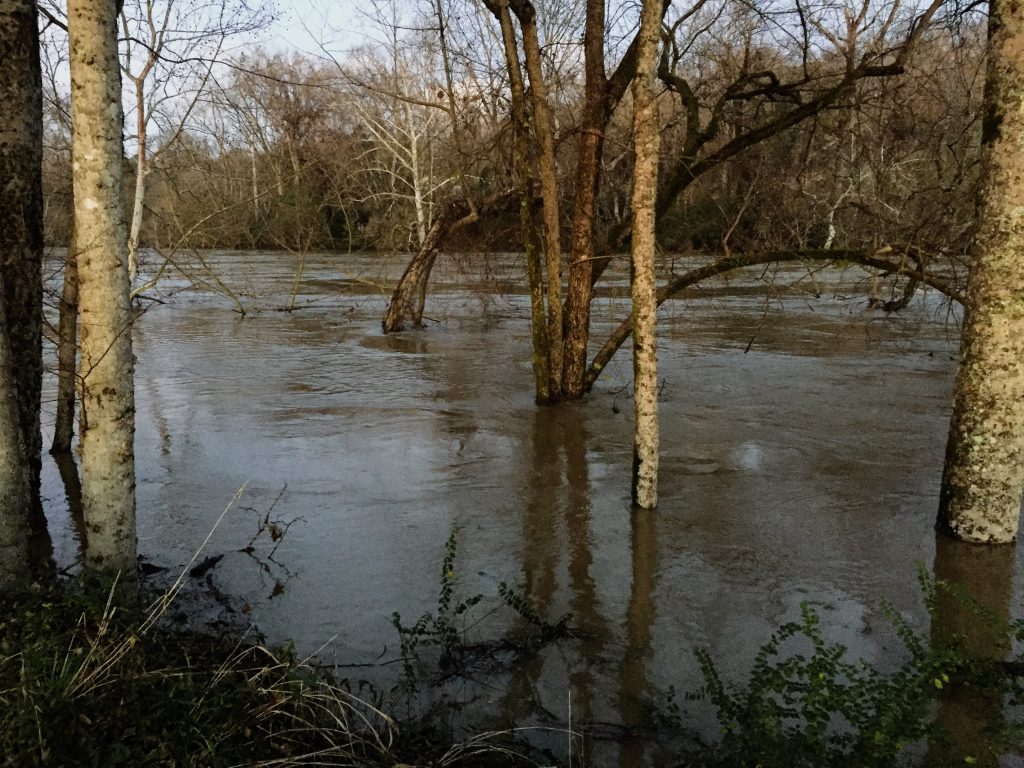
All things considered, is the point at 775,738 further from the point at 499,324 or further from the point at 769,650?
the point at 499,324

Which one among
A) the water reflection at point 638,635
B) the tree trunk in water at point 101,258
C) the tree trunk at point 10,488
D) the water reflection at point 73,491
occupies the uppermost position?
the tree trunk in water at point 101,258

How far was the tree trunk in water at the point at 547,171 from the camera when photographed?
9797 mm

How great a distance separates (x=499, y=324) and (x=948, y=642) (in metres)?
16.5

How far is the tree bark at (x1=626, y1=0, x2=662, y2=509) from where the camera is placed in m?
6.66

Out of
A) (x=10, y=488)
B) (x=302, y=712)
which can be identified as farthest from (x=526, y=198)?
(x=302, y=712)

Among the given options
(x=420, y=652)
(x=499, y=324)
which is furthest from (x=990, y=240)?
(x=499, y=324)

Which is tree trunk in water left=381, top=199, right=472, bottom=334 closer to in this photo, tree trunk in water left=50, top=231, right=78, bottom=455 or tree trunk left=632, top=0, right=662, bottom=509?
tree trunk in water left=50, top=231, right=78, bottom=455

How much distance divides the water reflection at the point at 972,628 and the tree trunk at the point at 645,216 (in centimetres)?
243

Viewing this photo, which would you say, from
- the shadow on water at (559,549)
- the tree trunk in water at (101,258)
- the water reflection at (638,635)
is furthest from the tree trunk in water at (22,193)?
the water reflection at (638,635)

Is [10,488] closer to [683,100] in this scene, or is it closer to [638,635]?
[638,635]

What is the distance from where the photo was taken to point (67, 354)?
310 inches

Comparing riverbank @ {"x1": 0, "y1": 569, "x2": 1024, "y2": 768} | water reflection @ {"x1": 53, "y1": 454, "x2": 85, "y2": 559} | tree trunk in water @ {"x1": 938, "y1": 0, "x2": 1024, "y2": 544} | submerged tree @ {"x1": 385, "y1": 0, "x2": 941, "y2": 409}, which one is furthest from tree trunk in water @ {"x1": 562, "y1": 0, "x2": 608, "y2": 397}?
riverbank @ {"x1": 0, "y1": 569, "x2": 1024, "y2": 768}

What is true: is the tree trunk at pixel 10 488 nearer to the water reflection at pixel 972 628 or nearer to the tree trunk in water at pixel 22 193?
the tree trunk in water at pixel 22 193

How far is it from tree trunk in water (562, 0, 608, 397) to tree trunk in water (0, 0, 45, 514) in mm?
5984
